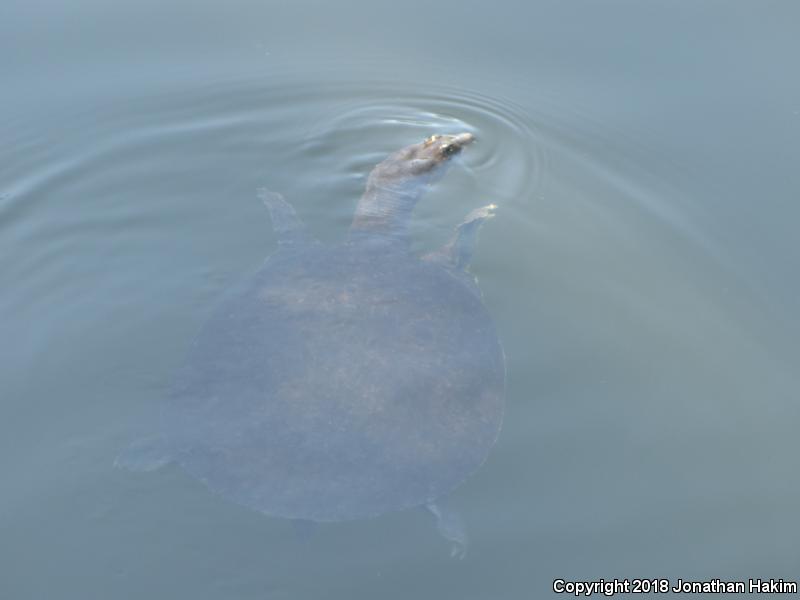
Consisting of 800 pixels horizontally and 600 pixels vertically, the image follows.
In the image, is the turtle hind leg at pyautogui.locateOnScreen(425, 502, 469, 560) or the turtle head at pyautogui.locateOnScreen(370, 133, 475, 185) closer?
the turtle hind leg at pyautogui.locateOnScreen(425, 502, 469, 560)

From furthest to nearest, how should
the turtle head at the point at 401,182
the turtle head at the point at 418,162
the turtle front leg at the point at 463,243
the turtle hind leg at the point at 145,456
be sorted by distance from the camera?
the turtle head at the point at 418,162 → the turtle head at the point at 401,182 → the turtle front leg at the point at 463,243 → the turtle hind leg at the point at 145,456

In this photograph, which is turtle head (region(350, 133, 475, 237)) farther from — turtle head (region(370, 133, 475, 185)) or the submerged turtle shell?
the submerged turtle shell

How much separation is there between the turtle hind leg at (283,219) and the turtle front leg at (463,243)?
0.90 metres

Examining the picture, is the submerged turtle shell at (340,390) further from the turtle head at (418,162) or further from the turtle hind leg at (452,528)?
the turtle head at (418,162)

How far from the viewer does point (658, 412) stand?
494 centimetres

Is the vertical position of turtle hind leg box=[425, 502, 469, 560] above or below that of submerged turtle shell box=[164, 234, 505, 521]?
below

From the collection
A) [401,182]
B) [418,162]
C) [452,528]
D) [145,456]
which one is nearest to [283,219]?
[401,182]

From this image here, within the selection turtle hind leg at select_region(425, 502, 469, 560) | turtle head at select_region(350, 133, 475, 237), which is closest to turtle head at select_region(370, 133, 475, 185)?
turtle head at select_region(350, 133, 475, 237)

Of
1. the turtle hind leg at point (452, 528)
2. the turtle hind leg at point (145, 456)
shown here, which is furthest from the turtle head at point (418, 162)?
the turtle hind leg at point (452, 528)

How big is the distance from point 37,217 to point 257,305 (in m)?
1.92

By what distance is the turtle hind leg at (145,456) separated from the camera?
14.4 feet

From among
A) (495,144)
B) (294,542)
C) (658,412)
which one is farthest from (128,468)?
(495,144)

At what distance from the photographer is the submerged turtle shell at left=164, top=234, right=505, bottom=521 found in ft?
14.0

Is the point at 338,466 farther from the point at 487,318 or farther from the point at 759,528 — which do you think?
the point at 759,528
